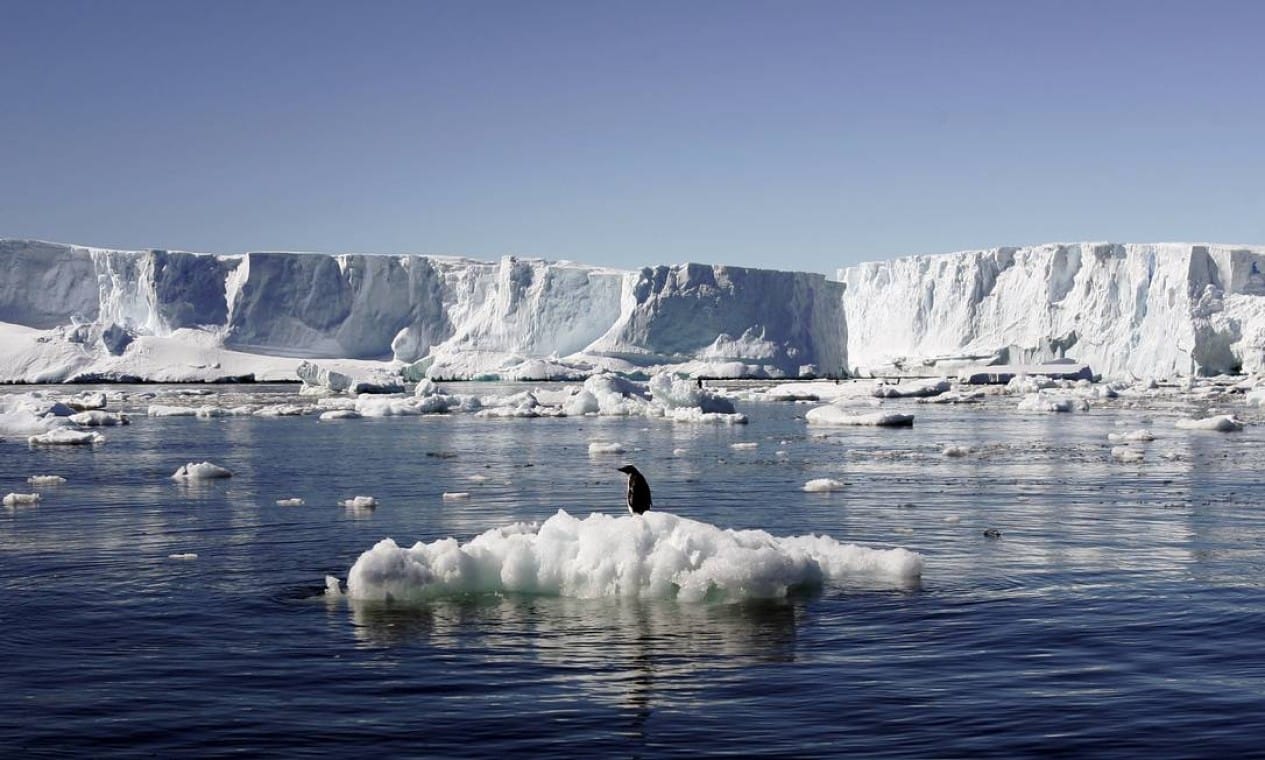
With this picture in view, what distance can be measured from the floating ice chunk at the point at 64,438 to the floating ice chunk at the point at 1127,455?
21979 mm

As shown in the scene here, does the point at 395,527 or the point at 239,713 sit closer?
the point at 239,713

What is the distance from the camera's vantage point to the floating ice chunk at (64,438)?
3039cm

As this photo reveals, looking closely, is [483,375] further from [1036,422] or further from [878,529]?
[878,529]

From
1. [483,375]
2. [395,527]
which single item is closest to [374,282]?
[483,375]

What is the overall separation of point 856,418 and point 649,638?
1185 inches

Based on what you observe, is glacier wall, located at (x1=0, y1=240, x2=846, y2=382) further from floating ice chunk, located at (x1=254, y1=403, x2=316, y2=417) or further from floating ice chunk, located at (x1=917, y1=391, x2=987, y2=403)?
floating ice chunk, located at (x1=254, y1=403, x2=316, y2=417)

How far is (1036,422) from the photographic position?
39.5m

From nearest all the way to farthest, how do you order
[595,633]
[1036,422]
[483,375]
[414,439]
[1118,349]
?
1. [595,633]
2. [414,439]
3. [1036,422]
4. [1118,349]
5. [483,375]

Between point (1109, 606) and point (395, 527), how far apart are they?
26.1 feet

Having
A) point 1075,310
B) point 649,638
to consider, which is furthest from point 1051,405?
point 1075,310

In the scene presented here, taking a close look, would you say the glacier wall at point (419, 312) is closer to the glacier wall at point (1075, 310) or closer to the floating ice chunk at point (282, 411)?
the glacier wall at point (1075, 310)

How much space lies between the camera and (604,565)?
10.5 metres

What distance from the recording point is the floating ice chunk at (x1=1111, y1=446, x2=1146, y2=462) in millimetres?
24466

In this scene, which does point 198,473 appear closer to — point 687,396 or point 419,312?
point 687,396
